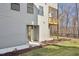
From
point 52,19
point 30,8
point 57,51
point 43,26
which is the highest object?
point 30,8

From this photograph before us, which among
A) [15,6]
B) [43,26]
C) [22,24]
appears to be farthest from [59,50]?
[15,6]

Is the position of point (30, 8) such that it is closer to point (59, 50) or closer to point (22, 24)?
point (22, 24)

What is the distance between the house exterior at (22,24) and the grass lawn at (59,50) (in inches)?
10.2

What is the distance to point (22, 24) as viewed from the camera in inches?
200

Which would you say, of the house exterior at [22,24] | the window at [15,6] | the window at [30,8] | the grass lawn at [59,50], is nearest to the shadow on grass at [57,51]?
the grass lawn at [59,50]

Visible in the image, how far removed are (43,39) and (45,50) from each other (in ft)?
1.05

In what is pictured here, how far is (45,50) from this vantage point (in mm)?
4895

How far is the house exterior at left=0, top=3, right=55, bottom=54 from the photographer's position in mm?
4836

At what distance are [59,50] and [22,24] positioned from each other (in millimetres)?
1110

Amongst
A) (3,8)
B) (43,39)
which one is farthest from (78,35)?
(3,8)

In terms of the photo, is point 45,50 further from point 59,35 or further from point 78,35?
point 78,35

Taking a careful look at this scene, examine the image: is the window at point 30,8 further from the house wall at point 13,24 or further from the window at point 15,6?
the window at point 15,6

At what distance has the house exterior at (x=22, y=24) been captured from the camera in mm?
4836

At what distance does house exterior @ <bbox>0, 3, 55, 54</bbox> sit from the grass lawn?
0.26 m
